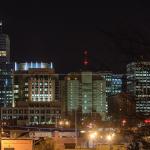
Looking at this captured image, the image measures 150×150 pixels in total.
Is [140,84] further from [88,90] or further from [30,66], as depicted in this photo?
[30,66]

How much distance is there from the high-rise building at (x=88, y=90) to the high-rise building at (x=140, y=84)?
0.59 meters

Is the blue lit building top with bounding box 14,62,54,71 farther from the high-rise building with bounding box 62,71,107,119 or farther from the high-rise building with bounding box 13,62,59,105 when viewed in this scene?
the high-rise building with bounding box 62,71,107,119

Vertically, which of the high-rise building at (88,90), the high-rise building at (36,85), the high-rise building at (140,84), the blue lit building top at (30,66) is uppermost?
the blue lit building top at (30,66)

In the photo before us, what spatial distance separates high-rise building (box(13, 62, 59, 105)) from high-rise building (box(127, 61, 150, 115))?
3568 inches

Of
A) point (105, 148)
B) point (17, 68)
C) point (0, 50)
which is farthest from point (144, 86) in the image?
point (0, 50)

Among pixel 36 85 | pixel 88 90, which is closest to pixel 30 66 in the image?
pixel 36 85

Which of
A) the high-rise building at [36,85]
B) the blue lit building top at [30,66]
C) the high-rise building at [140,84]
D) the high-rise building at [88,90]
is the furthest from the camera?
the blue lit building top at [30,66]

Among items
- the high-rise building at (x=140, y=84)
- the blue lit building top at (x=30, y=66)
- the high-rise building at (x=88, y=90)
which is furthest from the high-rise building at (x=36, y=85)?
the high-rise building at (x=140, y=84)

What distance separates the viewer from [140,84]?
5773 millimetres

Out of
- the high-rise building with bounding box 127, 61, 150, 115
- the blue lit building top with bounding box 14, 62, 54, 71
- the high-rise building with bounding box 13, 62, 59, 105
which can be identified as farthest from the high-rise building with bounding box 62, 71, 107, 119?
Result: the blue lit building top with bounding box 14, 62, 54, 71

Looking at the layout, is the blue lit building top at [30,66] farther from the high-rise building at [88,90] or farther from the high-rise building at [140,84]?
the high-rise building at [140,84]

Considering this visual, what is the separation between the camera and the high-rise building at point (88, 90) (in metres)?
10.0

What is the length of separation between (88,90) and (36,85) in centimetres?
7517

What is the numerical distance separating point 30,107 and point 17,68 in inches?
709
